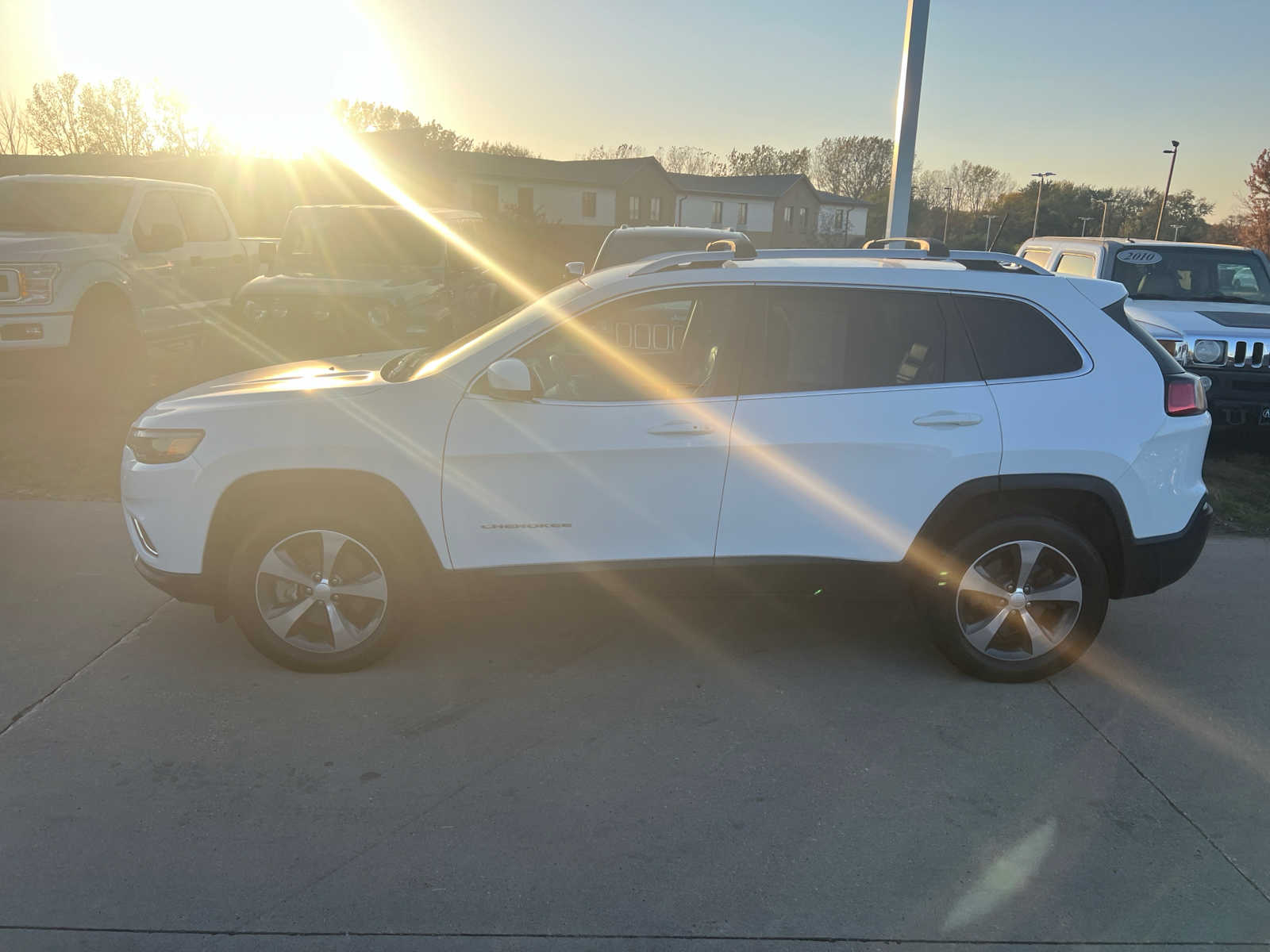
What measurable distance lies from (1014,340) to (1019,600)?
3.62ft

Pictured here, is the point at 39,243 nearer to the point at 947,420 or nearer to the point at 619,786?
the point at 619,786

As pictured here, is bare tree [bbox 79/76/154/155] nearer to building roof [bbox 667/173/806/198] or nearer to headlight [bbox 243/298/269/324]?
building roof [bbox 667/173/806/198]

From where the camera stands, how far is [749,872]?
9.73 feet

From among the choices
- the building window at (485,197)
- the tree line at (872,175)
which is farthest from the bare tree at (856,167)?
the building window at (485,197)

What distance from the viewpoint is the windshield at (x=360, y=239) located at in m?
11.7

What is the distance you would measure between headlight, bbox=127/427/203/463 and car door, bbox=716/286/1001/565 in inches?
86.8

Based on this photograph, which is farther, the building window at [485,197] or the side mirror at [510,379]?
the building window at [485,197]

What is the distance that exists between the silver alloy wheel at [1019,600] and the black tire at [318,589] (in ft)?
7.72

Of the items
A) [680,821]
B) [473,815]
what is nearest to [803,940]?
Result: [680,821]

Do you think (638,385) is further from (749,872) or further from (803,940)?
(803,940)

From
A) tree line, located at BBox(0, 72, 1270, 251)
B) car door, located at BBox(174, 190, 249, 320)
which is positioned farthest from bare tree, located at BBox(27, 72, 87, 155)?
car door, located at BBox(174, 190, 249, 320)

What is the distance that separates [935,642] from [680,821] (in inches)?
64.6

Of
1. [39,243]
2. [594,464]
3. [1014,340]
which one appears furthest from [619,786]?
[39,243]

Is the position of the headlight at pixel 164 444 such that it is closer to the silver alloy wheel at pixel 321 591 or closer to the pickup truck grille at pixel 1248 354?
the silver alloy wheel at pixel 321 591
